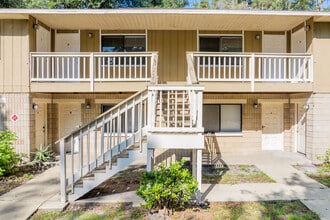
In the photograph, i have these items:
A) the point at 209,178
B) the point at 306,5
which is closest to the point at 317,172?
the point at 209,178

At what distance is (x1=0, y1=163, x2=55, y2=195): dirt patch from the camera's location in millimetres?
7336

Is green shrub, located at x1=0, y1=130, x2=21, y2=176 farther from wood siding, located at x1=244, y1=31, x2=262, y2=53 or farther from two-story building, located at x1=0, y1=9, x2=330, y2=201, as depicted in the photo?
wood siding, located at x1=244, y1=31, x2=262, y2=53

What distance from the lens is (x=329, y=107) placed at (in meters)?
10.0

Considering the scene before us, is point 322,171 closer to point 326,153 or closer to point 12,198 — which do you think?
point 326,153

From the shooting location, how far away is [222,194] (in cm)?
658

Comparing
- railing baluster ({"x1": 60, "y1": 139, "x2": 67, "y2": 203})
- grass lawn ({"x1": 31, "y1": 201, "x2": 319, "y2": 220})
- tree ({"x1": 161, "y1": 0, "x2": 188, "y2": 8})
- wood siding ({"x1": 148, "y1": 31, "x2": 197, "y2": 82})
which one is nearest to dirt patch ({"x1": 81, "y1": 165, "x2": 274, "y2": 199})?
railing baluster ({"x1": 60, "y1": 139, "x2": 67, "y2": 203})

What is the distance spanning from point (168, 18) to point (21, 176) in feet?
25.6

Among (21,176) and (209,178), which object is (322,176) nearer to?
(209,178)

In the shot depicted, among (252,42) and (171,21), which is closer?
(171,21)

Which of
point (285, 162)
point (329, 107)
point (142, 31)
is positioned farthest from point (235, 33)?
point (285, 162)

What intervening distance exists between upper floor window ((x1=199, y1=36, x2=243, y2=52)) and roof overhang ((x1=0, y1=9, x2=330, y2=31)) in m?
0.53

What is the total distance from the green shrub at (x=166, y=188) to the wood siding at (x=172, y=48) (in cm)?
696

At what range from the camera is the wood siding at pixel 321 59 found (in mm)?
9922

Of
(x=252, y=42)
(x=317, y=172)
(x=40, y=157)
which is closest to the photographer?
(x=317, y=172)
